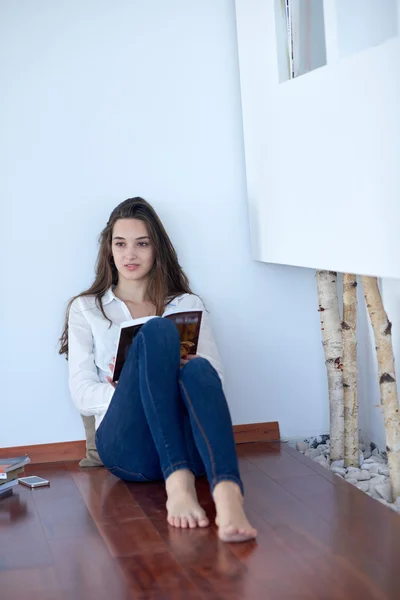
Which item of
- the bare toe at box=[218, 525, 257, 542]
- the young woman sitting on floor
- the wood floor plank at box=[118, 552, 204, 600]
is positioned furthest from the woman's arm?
the wood floor plank at box=[118, 552, 204, 600]

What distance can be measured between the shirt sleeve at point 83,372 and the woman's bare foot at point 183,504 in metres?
0.60

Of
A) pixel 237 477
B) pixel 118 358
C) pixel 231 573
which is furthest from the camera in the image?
pixel 118 358

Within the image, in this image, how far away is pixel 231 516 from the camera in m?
2.44

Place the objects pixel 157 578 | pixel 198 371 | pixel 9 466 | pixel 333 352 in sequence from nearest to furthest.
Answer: pixel 157 578 < pixel 198 371 < pixel 9 466 < pixel 333 352

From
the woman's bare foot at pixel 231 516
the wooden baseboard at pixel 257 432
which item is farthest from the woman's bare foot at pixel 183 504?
the wooden baseboard at pixel 257 432

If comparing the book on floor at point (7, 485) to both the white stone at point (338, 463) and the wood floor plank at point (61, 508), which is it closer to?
the wood floor plank at point (61, 508)

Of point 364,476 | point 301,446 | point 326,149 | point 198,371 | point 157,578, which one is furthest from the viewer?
point 301,446

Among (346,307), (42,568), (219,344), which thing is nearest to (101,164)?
(219,344)

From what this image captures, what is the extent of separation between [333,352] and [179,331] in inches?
32.8

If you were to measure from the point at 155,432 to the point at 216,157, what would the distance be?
1593mm

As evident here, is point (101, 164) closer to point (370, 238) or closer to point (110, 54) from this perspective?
point (110, 54)

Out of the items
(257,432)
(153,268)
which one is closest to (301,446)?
(257,432)

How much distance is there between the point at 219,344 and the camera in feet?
12.7

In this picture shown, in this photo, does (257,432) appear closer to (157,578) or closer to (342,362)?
(342,362)
